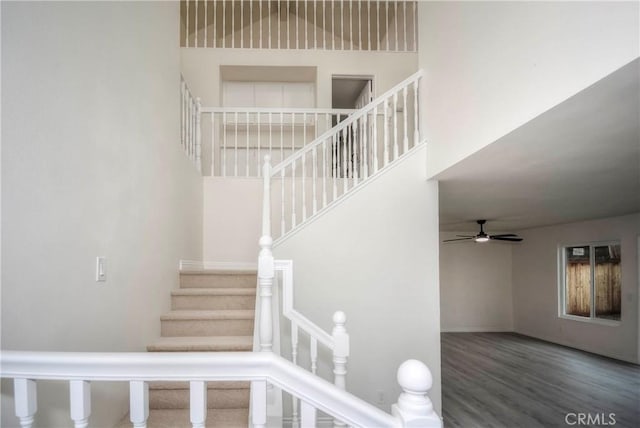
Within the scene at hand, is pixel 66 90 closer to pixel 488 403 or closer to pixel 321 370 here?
pixel 321 370

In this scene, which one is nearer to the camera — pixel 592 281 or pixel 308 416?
pixel 308 416

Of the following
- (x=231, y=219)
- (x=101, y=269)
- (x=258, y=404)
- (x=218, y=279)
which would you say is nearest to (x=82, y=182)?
(x=101, y=269)

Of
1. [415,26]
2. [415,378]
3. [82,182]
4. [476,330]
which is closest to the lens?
[415,378]

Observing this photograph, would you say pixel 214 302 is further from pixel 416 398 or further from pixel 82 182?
pixel 416 398

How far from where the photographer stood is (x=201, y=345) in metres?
2.60

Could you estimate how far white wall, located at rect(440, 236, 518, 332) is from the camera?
8.71m

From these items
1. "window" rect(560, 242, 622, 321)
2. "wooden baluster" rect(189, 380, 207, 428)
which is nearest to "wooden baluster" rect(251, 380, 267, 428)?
"wooden baluster" rect(189, 380, 207, 428)

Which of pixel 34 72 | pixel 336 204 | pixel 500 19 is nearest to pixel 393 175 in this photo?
pixel 336 204

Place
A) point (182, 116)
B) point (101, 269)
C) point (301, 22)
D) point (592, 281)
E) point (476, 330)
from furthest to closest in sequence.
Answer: point (476, 330) → point (592, 281) → point (301, 22) → point (182, 116) → point (101, 269)

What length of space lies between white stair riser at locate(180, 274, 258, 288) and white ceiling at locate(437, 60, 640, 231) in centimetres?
197

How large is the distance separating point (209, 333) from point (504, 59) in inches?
107

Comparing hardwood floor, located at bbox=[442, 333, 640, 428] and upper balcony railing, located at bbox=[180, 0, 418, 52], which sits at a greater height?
upper balcony railing, located at bbox=[180, 0, 418, 52]

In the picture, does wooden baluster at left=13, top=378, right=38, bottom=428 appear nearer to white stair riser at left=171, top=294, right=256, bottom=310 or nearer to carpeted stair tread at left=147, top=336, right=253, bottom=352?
carpeted stair tread at left=147, top=336, right=253, bottom=352

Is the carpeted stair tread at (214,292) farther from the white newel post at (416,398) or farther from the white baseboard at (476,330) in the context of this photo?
the white baseboard at (476,330)
